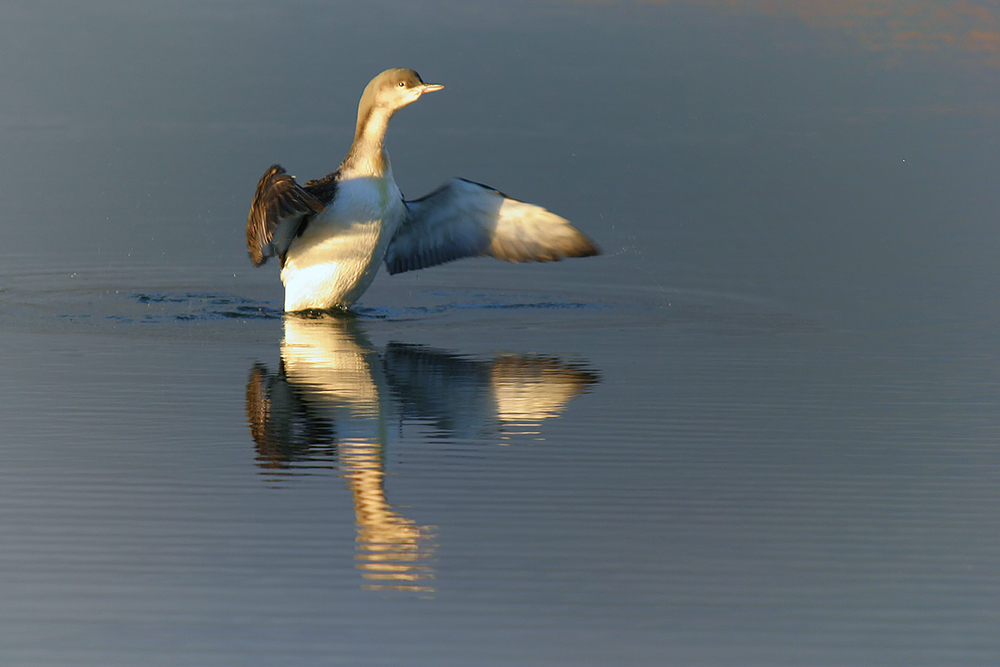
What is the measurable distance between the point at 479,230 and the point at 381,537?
6.90 meters

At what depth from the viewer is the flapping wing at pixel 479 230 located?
11.8m

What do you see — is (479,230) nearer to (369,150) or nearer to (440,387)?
(369,150)

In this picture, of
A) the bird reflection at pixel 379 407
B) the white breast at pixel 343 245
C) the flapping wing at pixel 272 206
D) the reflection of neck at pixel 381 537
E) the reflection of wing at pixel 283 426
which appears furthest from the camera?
the white breast at pixel 343 245

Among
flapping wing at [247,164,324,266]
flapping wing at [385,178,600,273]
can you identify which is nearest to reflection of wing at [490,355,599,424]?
flapping wing at [247,164,324,266]

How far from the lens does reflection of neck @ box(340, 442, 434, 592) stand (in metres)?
5.10

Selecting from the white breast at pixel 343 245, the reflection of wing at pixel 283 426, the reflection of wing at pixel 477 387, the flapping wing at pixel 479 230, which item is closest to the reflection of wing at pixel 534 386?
the reflection of wing at pixel 477 387

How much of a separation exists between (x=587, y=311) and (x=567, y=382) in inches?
123

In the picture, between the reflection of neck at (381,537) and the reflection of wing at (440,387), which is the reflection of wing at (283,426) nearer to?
the reflection of neck at (381,537)

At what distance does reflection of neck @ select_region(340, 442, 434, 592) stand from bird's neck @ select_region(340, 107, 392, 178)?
202 inches

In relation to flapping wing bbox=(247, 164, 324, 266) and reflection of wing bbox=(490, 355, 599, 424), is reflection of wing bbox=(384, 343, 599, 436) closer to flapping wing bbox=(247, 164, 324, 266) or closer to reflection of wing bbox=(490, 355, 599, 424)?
reflection of wing bbox=(490, 355, 599, 424)

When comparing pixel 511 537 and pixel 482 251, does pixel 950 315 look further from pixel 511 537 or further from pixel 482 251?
pixel 511 537

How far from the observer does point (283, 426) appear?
7336 millimetres

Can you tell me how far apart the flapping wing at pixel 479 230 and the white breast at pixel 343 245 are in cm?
47

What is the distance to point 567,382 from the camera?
28.3 ft
